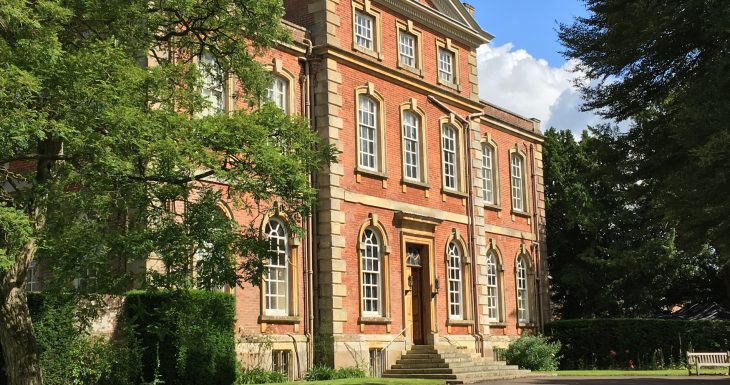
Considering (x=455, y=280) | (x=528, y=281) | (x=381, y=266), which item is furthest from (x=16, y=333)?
(x=528, y=281)

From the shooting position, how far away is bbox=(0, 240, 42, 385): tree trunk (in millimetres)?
13547

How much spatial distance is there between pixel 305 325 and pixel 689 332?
1669 centimetres

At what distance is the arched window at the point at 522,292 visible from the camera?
3231 cm

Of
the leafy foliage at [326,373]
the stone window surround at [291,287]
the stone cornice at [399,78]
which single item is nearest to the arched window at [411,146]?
the stone cornice at [399,78]

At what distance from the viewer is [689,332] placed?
107 ft

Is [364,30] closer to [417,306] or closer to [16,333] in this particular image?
[417,306]

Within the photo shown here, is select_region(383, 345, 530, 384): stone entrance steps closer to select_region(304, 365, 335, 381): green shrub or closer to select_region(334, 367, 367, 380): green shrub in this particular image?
select_region(334, 367, 367, 380): green shrub

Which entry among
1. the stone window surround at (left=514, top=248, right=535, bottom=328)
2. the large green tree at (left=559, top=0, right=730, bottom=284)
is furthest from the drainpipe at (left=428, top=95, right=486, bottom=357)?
the large green tree at (left=559, top=0, right=730, bottom=284)

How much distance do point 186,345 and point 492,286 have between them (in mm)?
16169

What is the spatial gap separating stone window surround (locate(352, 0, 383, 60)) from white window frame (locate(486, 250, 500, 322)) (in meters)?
8.90

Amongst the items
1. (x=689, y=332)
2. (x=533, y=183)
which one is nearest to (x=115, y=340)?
(x=533, y=183)

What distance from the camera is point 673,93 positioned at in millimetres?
17625

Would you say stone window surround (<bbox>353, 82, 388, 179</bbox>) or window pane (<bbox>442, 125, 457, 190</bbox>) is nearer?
stone window surround (<bbox>353, 82, 388, 179</bbox>)

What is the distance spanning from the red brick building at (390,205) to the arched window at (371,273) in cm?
5
